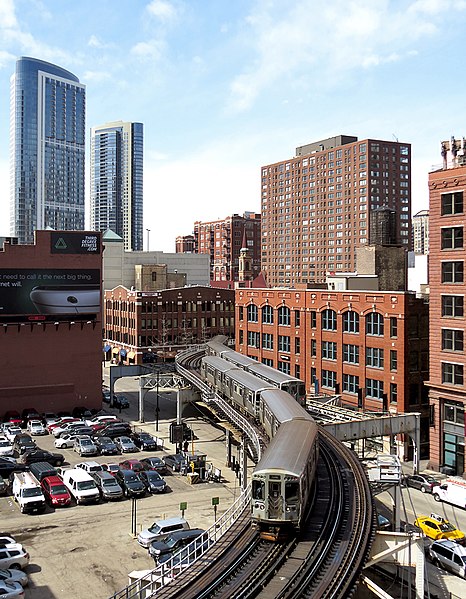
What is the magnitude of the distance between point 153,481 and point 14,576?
1534 centimetres

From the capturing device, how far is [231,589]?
1909 cm

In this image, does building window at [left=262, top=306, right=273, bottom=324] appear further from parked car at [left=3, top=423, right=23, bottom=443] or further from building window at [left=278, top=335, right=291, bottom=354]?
parked car at [left=3, top=423, right=23, bottom=443]

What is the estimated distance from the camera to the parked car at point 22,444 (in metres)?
52.6

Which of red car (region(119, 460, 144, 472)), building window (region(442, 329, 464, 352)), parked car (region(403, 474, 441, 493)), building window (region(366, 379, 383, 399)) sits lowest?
parked car (region(403, 474, 441, 493))

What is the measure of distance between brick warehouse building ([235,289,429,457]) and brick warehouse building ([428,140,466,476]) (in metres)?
4.90

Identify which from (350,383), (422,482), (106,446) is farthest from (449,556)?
(106,446)

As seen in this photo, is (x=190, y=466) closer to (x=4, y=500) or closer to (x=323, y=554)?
(x=4, y=500)

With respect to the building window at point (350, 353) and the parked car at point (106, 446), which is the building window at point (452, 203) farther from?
the parked car at point (106, 446)

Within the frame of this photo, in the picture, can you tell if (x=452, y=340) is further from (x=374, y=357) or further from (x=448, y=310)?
(x=374, y=357)

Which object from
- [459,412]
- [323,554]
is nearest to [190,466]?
[459,412]

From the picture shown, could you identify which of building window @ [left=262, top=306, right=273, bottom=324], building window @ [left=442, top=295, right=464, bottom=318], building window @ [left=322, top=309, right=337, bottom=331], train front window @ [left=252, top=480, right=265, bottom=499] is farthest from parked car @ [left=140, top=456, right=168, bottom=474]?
building window @ [left=262, top=306, right=273, bottom=324]

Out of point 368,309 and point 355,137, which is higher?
point 355,137

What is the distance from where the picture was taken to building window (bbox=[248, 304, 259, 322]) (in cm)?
7631

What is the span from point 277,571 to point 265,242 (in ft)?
535
